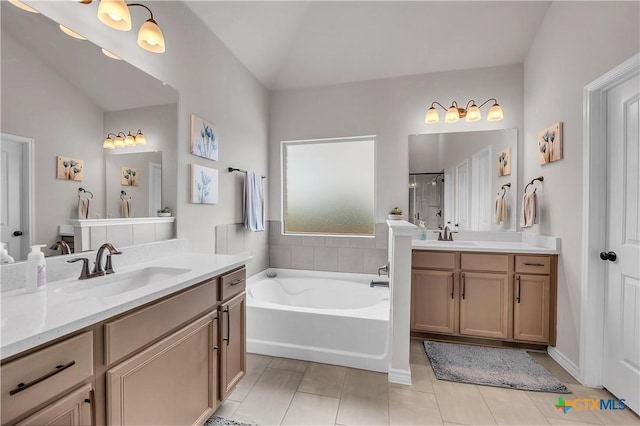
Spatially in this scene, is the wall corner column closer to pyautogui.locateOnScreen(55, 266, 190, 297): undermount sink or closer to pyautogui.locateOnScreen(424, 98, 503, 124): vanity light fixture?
pyautogui.locateOnScreen(55, 266, 190, 297): undermount sink

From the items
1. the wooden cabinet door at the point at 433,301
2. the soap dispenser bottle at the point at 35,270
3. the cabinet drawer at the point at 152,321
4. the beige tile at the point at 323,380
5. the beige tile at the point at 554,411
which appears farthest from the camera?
the wooden cabinet door at the point at 433,301

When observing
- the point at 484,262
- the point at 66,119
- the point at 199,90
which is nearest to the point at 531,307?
the point at 484,262

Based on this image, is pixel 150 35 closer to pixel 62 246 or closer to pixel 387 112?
pixel 62 246

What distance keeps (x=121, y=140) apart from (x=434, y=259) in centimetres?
254

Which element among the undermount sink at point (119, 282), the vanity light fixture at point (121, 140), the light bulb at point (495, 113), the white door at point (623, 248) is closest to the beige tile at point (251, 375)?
Result: the undermount sink at point (119, 282)

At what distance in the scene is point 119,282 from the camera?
1410 mm

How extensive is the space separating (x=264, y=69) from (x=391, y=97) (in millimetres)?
1489

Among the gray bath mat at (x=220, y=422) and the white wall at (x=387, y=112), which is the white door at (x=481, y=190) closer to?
the white wall at (x=387, y=112)

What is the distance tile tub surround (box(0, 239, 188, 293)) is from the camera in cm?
111

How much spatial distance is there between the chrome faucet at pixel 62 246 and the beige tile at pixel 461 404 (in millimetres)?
2214

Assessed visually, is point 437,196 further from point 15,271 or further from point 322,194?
point 15,271

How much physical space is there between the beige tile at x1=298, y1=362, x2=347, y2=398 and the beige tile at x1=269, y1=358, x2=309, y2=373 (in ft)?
0.16

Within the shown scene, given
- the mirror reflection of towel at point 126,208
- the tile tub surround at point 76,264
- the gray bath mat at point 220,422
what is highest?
the mirror reflection of towel at point 126,208

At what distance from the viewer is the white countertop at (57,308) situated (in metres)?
0.72
